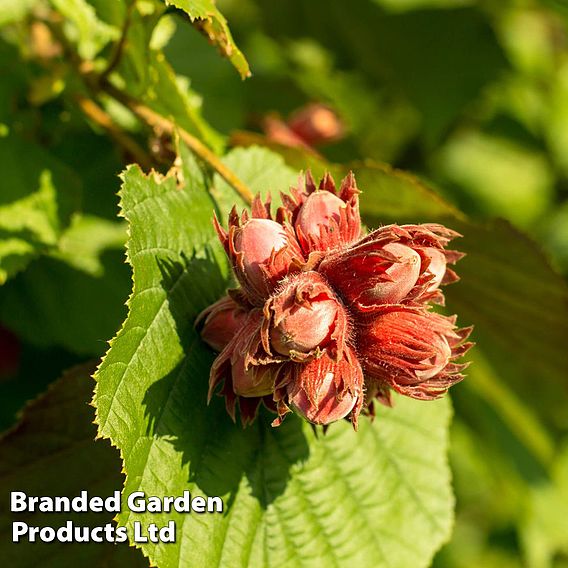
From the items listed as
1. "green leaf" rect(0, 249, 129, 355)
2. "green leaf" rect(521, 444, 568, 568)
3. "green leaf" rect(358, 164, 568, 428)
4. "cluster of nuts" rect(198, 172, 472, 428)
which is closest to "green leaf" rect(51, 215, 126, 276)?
"green leaf" rect(0, 249, 129, 355)

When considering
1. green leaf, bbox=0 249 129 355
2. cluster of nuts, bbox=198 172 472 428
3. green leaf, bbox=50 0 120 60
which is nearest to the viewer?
cluster of nuts, bbox=198 172 472 428

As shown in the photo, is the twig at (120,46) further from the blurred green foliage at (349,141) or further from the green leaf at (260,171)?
the green leaf at (260,171)

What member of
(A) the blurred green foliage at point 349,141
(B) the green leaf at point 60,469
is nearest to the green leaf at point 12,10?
(A) the blurred green foliage at point 349,141

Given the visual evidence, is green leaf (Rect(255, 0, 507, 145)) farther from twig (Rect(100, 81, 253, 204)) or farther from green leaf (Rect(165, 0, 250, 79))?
green leaf (Rect(165, 0, 250, 79))

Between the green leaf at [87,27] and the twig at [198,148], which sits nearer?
the twig at [198,148]

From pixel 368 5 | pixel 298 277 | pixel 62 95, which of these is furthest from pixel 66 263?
pixel 368 5

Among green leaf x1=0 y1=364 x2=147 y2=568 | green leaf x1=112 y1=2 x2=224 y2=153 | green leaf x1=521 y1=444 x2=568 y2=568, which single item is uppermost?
green leaf x1=112 y1=2 x2=224 y2=153
